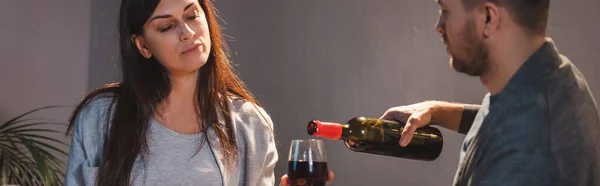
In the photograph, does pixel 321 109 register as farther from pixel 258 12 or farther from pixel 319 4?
pixel 258 12

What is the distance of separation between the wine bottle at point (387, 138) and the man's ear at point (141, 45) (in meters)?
0.68

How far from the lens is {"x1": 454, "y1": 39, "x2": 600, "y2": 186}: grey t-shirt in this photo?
112cm

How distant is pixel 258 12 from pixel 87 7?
3.20ft

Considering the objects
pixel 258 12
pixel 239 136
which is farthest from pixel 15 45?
pixel 239 136

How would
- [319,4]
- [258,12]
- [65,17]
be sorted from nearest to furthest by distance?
[319,4] < [258,12] < [65,17]

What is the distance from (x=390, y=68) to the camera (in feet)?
9.76

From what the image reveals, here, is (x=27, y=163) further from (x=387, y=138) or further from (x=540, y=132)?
(x=540, y=132)

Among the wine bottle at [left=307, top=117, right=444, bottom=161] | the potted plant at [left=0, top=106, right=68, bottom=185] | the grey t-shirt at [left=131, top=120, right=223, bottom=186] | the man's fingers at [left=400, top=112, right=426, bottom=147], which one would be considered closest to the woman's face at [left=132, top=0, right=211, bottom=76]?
the grey t-shirt at [left=131, top=120, right=223, bottom=186]

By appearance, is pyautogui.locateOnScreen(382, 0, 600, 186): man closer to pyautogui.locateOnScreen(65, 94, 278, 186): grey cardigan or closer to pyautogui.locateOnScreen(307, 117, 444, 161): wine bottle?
pyautogui.locateOnScreen(307, 117, 444, 161): wine bottle

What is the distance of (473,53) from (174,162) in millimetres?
1083

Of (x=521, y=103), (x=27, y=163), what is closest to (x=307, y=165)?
(x=521, y=103)

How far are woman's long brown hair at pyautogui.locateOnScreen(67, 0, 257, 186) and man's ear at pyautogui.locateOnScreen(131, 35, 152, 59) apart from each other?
0.5 inches

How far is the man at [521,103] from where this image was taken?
1.12m

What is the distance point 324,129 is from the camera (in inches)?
63.7
